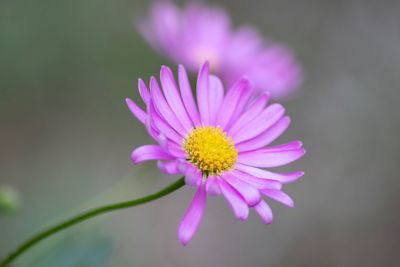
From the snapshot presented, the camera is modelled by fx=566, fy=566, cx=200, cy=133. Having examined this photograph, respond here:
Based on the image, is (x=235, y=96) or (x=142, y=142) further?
(x=142, y=142)

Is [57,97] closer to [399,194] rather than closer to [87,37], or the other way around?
[87,37]

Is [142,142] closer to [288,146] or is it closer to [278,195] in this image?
[288,146]

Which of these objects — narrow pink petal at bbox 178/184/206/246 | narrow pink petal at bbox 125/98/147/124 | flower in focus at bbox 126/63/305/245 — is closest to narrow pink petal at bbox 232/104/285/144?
flower in focus at bbox 126/63/305/245

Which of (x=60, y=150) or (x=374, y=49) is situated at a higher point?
(x=60, y=150)

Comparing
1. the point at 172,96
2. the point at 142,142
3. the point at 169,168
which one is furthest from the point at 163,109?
the point at 142,142

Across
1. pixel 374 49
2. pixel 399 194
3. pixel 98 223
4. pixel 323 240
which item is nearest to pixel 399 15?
pixel 374 49

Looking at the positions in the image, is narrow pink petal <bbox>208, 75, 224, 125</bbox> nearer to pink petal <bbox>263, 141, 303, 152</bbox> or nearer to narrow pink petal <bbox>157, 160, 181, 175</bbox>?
pink petal <bbox>263, 141, 303, 152</bbox>
